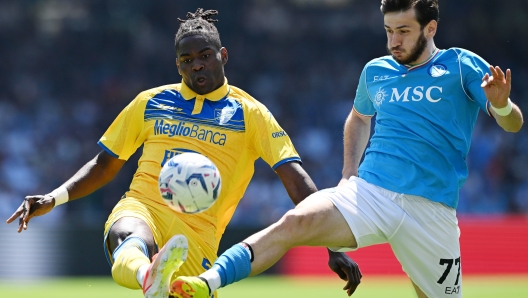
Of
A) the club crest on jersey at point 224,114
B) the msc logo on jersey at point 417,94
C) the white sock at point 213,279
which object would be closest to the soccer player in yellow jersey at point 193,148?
the club crest on jersey at point 224,114

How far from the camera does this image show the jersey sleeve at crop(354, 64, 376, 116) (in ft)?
21.1

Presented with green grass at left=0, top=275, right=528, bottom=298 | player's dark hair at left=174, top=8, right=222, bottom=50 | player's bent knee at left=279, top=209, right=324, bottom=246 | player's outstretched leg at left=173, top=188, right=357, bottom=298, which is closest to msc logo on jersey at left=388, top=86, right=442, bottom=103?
player's outstretched leg at left=173, top=188, right=357, bottom=298

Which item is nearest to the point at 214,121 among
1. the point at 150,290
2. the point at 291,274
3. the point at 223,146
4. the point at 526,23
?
the point at 223,146

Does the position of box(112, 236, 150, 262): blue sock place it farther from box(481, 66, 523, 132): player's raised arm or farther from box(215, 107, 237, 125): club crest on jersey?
box(481, 66, 523, 132): player's raised arm

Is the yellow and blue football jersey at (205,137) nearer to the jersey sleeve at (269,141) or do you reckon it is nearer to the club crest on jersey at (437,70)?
the jersey sleeve at (269,141)

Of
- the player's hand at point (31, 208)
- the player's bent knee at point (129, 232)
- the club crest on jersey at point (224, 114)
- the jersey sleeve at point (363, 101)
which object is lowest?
the player's bent knee at point (129, 232)

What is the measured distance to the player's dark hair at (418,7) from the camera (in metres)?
5.87

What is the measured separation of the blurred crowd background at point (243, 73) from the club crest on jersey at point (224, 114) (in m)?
10.7

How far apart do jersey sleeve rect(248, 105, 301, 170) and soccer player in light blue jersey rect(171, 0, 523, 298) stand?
1.92ft

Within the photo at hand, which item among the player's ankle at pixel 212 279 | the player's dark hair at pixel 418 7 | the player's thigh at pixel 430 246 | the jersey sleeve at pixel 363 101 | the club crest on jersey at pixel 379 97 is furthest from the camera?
the jersey sleeve at pixel 363 101

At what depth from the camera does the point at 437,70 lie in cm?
591

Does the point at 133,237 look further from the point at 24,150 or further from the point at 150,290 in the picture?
the point at 24,150

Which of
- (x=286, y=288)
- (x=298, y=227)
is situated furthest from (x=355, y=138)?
(x=286, y=288)

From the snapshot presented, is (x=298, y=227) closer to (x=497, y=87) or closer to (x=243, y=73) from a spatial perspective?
(x=497, y=87)
